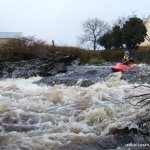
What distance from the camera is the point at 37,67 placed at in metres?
23.6

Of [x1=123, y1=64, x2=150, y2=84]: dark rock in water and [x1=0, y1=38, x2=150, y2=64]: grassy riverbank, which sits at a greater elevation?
[x1=0, y1=38, x2=150, y2=64]: grassy riverbank

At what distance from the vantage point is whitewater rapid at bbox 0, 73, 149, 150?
756 centimetres

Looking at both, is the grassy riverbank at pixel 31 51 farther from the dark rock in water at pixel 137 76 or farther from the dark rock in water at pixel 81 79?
the dark rock in water at pixel 137 76

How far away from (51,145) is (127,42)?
30.9m

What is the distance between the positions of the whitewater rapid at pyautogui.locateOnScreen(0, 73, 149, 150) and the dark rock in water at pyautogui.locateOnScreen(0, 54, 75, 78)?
33.6ft

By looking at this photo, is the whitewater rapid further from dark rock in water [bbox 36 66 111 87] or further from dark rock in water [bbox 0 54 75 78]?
dark rock in water [bbox 0 54 75 78]

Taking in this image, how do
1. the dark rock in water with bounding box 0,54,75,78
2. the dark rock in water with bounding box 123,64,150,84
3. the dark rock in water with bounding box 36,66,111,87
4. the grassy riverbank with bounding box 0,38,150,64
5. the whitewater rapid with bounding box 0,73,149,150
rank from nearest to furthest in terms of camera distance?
the whitewater rapid with bounding box 0,73,149,150 → the dark rock in water with bounding box 36,66,111,87 → the dark rock in water with bounding box 123,64,150,84 → the dark rock in water with bounding box 0,54,75,78 → the grassy riverbank with bounding box 0,38,150,64

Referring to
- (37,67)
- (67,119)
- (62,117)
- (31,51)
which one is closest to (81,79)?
(37,67)

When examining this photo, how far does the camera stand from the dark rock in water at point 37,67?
23172mm

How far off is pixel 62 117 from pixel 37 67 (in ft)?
47.6

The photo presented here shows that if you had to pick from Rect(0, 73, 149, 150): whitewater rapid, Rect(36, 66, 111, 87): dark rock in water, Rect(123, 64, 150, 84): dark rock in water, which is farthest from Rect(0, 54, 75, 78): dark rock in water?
Rect(0, 73, 149, 150): whitewater rapid

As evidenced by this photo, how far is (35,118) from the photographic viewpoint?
9.28m

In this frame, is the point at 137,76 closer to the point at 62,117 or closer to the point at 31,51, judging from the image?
the point at 62,117

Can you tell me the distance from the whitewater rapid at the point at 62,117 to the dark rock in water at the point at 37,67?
10.3 m
